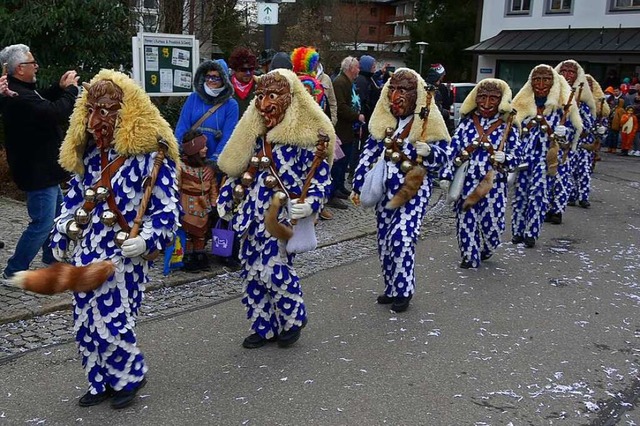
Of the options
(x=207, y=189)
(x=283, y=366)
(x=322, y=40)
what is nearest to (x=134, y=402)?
(x=283, y=366)

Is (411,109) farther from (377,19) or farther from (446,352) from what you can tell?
(377,19)

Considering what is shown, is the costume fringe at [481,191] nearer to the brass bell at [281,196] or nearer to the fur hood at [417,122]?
the fur hood at [417,122]

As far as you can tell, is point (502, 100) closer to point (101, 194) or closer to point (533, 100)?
point (533, 100)

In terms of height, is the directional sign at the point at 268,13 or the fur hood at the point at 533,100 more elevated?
the directional sign at the point at 268,13

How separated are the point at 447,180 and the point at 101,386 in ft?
12.2

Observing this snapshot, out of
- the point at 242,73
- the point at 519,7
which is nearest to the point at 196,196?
the point at 242,73

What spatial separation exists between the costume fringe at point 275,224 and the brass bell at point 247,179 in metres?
0.22

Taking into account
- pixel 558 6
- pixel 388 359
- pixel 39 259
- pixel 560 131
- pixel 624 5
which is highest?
pixel 558 6

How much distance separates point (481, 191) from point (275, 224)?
3.02 meters

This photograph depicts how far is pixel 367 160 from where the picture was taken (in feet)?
19.0

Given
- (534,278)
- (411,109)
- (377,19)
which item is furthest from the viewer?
(377,19)

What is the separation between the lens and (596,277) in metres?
7.00

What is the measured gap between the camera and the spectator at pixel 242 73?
6848 mm

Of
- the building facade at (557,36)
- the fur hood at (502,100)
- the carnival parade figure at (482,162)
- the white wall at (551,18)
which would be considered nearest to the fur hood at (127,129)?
the carnival parade figure at (482,162)
